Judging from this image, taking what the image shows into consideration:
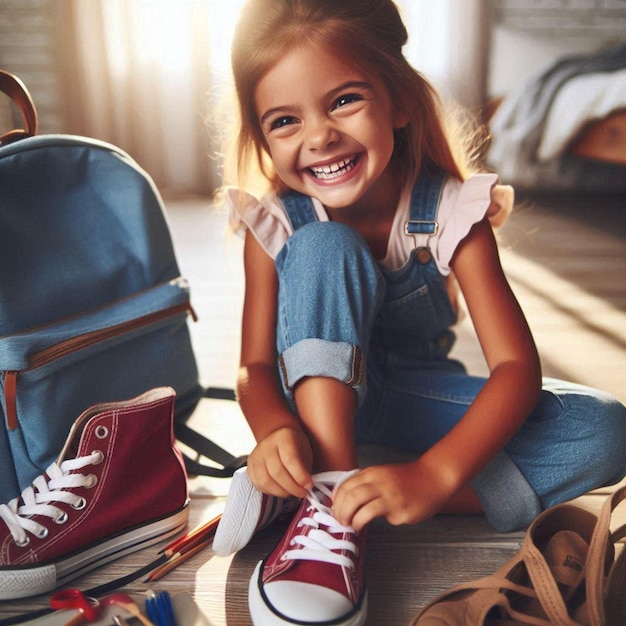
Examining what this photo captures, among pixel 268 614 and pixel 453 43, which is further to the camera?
pixel 453 43

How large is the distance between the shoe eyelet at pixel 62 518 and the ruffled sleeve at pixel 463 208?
48cm

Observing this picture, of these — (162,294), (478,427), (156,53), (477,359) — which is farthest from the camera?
(156,53)

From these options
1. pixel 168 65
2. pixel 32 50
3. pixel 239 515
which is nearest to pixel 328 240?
pixel 239 515

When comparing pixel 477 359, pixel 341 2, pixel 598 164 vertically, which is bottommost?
pixel 598 164

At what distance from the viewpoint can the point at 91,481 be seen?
73cm

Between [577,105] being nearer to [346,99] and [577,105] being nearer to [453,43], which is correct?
[453,43]

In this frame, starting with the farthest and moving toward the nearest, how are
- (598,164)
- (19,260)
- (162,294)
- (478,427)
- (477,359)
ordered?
(598,164), (477,359), (162,294), (19,260), (478,427)

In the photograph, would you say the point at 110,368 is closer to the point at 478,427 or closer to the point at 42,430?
the point at 42,430

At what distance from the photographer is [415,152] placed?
0.86m

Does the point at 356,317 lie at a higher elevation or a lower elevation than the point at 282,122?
lower

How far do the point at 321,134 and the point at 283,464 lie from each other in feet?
1.11

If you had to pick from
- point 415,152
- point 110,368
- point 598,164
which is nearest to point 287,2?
point 415,152

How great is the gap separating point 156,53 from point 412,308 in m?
2.79

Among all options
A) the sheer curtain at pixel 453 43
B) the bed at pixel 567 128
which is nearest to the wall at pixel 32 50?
the sheer curtain at pixel 453 43
